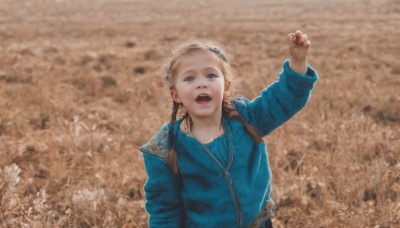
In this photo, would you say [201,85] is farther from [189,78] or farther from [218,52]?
[218,52]

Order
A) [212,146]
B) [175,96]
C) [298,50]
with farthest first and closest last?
[175,96] < [212,146] < [298,50]

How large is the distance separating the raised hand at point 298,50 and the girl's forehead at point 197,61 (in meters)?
0.35

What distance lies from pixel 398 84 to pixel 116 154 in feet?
19.3

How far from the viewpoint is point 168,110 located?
18.1ft

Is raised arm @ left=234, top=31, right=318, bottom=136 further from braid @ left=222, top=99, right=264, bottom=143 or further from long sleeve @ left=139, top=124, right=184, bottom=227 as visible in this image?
long sleeve @ left=139, top=124, right=184, bottom=227

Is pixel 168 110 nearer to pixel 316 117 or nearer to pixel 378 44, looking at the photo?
pixel 316 117

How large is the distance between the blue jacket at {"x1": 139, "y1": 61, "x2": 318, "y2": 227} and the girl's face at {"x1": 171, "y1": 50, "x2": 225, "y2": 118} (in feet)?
0.50

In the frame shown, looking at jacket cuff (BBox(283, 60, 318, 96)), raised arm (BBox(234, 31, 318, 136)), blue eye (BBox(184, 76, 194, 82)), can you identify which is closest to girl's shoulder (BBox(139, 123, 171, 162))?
blue eye (BBox(184, 76, 194, 82))

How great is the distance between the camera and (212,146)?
6.30 feet

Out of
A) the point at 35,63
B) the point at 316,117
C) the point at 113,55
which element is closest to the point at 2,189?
the point at 316,117

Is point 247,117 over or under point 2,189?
over

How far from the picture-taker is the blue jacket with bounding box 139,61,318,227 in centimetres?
189

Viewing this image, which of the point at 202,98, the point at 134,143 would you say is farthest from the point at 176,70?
the point at 134,143

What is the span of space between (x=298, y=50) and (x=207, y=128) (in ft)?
1.86
